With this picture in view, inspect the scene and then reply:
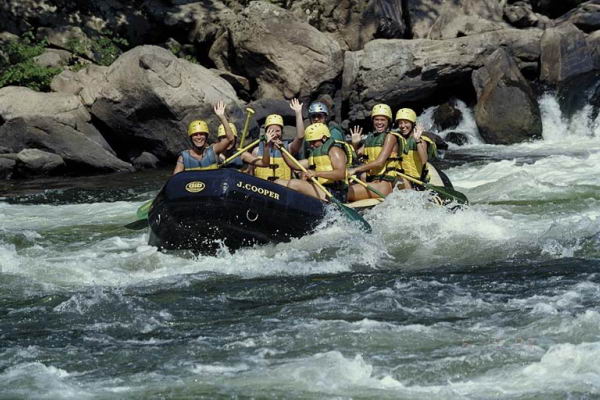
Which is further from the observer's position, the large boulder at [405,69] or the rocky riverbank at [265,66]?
the large boulder at [405,69]

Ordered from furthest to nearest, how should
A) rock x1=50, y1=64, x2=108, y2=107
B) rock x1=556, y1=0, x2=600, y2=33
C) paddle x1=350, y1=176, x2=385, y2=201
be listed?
rock x1=556, y1=0, x2=600, y2=33, rock x1=50, y1=64, x2=108, y2=107, paddle x1=350, y1=176, x2=385, y2=201

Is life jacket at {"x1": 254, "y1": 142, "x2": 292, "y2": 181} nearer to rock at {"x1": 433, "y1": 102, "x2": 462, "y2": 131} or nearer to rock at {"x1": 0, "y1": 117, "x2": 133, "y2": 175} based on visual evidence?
rock at {"x1": 0, "y1": 117, "x2": 133, "y2": 175}

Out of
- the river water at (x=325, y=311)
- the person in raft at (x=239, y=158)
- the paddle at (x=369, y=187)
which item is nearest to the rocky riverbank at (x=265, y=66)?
the river water at (x=325, y=311)

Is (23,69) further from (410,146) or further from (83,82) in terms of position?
(410,146)

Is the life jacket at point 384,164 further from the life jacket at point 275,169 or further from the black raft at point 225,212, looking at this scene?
the black raft at point 225,212

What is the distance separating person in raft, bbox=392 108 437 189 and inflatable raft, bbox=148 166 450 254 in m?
1.86

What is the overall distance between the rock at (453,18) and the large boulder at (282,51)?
9.59ft

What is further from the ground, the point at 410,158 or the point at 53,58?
the point at 53,58

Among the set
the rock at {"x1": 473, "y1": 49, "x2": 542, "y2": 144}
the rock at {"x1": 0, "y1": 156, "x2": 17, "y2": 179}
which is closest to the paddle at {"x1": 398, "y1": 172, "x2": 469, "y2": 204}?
the rock at {"x1": 0, "y1": 156, "x2": 17, "y2": 179}

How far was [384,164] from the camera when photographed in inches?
433

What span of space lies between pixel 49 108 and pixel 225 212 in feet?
28.1

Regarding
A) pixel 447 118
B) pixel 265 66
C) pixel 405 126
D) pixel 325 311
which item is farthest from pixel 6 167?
pixel 325 311

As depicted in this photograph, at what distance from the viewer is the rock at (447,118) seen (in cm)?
1994

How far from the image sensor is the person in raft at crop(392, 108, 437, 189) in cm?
1114
